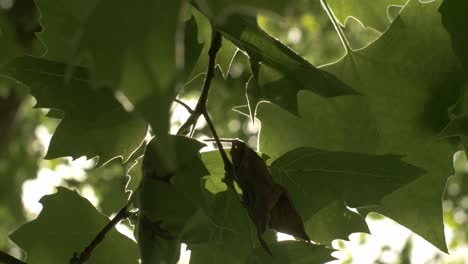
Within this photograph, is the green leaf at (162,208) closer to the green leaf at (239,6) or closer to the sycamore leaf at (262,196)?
the sycamore leaf at (262,196)

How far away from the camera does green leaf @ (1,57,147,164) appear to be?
975 mm

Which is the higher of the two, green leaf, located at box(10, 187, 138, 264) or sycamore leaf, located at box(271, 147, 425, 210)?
sycamore leaf, located at box(271, 147, 425, 210)

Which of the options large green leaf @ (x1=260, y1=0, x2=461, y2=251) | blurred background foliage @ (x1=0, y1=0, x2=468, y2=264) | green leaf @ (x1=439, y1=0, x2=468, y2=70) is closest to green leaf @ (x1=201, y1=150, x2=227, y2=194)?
large green leaf @ (x1=260, y1=0, x2=461, y2=251)

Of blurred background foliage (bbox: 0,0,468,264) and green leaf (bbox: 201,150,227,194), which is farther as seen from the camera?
blurred background foliage (bbox: 0,0,468,264)

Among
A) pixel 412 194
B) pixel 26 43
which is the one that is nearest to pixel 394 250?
pixel 26 43

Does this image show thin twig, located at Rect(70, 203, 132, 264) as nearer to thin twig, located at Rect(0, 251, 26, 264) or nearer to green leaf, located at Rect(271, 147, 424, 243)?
thin twig, located at Rect(0, 251, 26, 264)

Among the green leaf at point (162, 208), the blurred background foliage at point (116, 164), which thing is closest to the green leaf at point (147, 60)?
the green leaf at point (162, 208)

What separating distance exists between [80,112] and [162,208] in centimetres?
23

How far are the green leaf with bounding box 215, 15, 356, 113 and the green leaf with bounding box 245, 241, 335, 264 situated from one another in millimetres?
172

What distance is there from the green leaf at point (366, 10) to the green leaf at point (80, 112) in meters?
0.38

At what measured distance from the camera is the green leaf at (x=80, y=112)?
98 centimetres

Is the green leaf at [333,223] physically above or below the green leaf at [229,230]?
below

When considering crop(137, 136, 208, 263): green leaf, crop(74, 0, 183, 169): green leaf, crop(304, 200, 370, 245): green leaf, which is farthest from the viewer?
crop(304, 200, 370, 245): green leaf

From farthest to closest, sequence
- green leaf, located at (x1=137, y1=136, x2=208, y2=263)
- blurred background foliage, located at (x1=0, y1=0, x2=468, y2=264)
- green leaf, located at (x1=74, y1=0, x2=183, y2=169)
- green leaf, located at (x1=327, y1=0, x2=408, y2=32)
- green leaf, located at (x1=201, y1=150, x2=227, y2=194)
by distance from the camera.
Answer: blurred background foliage, located at (x1=0, y1=0, x2=468, y2=264), green leaf, located at (x1=327, y1=0, x2=408, y2=32), green leaf, located at (x1=201, y1=150, x2=227, y2=194), green leaf, located at (x1=137, y1=136, x2=208, y2=263), green leaf, located at (x1=74, y1=0, x2=183, y2=169)
